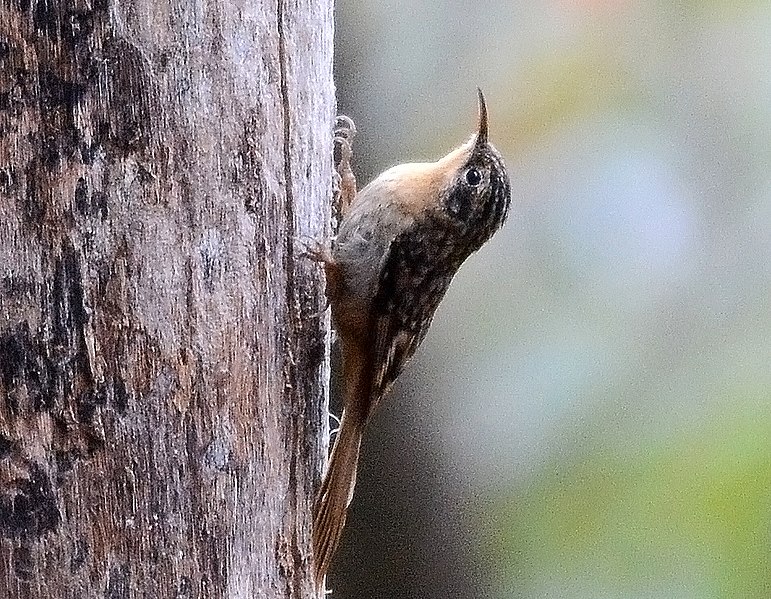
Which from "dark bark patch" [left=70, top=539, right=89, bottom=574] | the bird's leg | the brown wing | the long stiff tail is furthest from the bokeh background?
"dark bark patch" [left=70, top=539, right=89, bottom=574]

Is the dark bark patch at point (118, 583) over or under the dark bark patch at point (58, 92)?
under

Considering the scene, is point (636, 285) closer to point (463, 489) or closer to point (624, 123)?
point (624, 123)

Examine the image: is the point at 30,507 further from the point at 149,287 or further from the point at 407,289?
the point at 407,289

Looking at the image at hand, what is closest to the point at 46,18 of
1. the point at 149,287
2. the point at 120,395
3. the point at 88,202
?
the point at 88,202

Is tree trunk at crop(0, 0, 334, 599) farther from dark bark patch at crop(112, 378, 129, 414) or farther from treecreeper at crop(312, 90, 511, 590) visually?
treecreeper at crop(312, 90, 511, 590)

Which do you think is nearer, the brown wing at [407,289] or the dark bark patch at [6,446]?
the dark bark patch at [6,446]

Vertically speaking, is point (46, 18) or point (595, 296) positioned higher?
point (46, 18)

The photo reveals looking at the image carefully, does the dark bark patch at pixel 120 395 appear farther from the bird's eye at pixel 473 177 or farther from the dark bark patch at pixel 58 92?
the bird's eye at pixel 473 177

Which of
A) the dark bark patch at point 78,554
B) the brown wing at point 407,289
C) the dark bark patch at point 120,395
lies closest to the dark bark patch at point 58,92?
the dark bark patch at point 120,395
